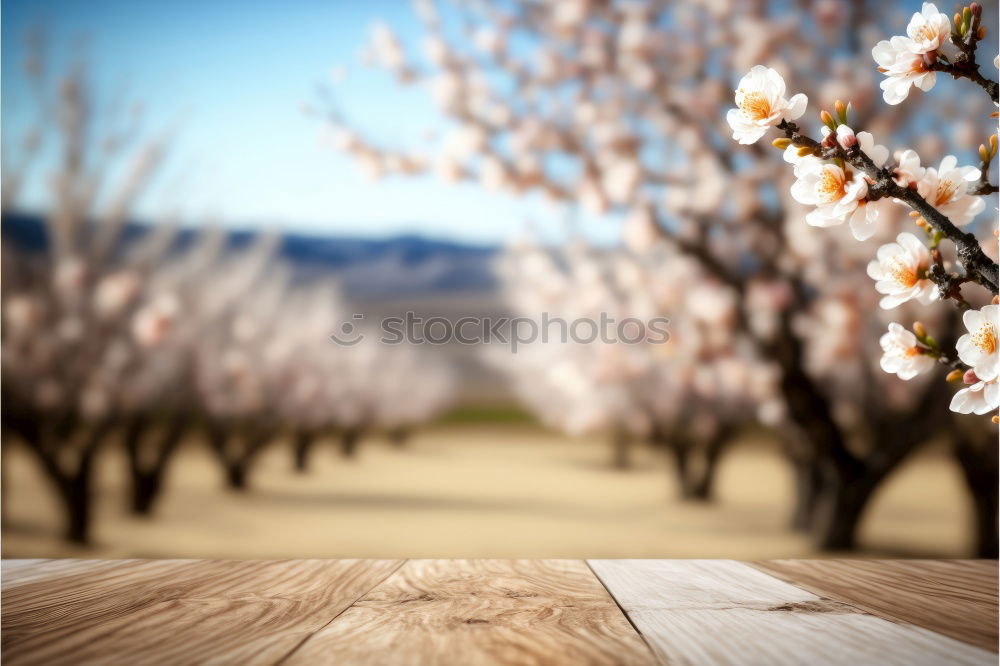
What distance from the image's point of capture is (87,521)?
6.51 ft

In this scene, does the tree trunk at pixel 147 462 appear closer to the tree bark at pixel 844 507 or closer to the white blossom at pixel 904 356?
the tree bark at pixel 844 507

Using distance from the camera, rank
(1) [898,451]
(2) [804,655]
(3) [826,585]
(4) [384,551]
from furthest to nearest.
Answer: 1. (4) [384,551]
2. (1) [898,451]
3. (3) [826,585]
4. (2) [804,655]

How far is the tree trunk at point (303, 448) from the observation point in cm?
205

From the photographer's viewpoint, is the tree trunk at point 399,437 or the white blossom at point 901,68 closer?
the white blossom at point 901,68

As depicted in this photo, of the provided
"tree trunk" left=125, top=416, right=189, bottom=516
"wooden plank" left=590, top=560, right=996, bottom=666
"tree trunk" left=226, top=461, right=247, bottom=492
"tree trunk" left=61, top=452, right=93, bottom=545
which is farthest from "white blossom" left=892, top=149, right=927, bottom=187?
"tree trunk" left=61, top=452, right=93, bottom=545

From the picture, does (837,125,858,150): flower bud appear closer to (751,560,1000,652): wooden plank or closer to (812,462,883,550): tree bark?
(751,560,1000,652): wooden plank

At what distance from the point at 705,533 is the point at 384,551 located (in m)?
0.89

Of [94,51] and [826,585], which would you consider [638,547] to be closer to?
[826,585]

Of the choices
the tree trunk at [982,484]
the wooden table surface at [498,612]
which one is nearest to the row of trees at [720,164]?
the tree trunk at [982,484]

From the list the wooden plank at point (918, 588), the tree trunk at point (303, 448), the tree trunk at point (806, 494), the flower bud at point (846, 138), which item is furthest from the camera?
the tree trunk at point (303, 448)

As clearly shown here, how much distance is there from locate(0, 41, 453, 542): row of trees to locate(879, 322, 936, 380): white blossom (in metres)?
1.50

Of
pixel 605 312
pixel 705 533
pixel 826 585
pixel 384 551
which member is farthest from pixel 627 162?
→ pixel 826 585

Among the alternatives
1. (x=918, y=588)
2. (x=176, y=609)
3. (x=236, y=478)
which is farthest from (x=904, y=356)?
(x=236, y=478)

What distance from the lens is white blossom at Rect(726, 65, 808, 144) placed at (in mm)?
512
